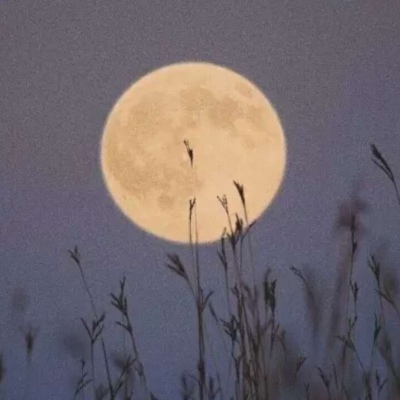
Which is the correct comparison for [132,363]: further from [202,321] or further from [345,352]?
[345,352]

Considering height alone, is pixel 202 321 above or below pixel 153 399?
above

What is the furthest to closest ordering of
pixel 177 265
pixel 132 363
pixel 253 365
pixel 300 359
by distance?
pixel 300 359, pixel 132 363, pixel 253 365, pixel 177 265

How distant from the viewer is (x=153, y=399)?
7.52 feet

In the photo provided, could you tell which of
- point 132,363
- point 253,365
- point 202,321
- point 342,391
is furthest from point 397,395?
point 132,363

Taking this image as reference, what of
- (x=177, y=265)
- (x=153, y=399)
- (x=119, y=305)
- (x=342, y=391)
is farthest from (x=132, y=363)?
(x=342, y=391)

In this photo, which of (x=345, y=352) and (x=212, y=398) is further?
(x=345, y=352)

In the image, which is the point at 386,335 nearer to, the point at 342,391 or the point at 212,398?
the point at 342,391

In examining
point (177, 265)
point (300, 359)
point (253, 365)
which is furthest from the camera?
point (300, 359)

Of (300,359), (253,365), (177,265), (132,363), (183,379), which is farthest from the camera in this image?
(183,379)

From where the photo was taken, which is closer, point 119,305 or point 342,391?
point 119,305

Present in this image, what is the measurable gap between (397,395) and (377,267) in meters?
0.42

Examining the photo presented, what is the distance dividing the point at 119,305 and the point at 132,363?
0.26m

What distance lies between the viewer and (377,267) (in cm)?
206

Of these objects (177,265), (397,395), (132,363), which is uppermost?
(177,265)
